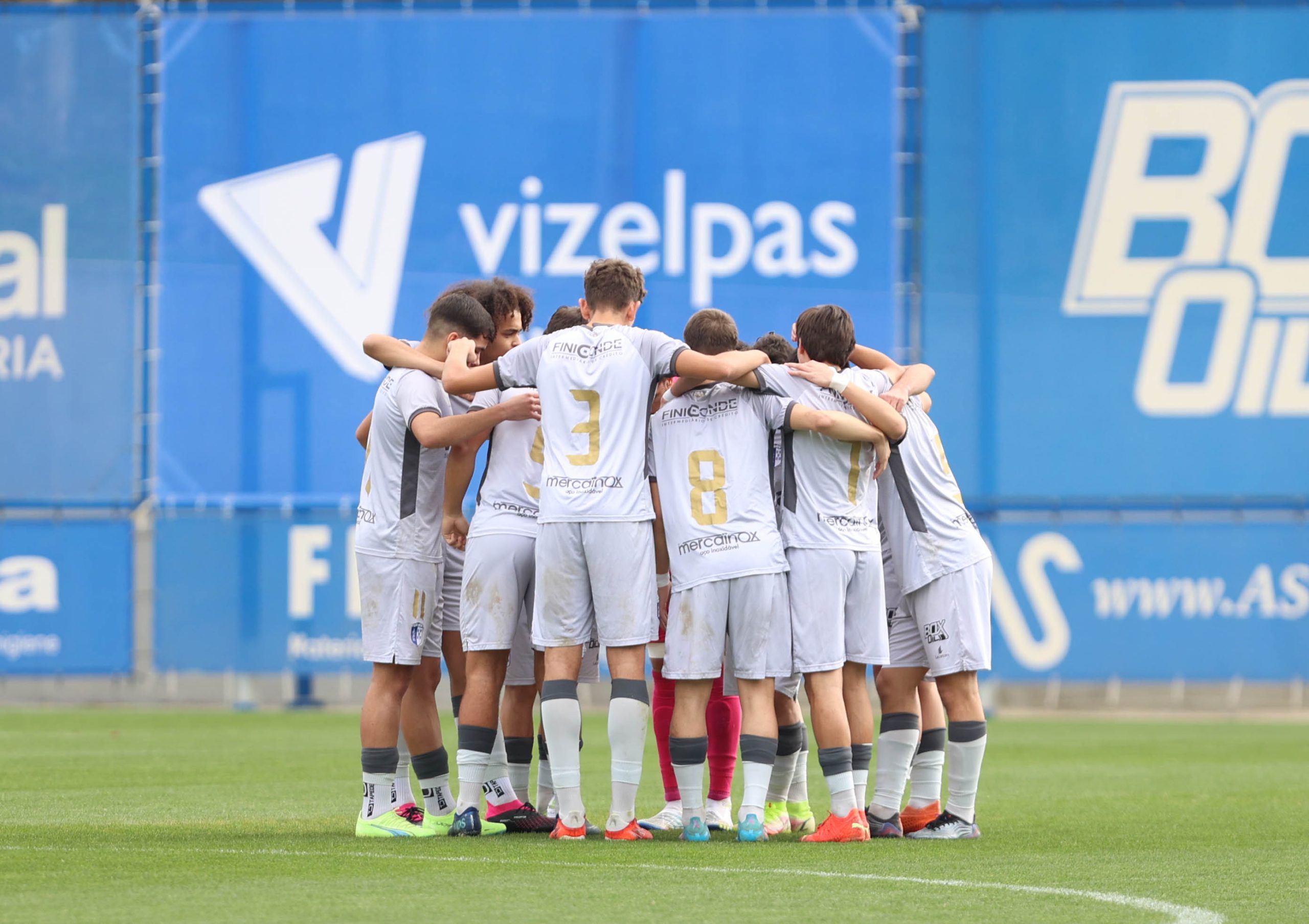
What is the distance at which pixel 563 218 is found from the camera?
15.6 meters

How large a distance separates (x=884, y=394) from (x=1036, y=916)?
2.49 metres

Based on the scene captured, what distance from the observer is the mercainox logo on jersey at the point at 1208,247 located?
15.3 metres

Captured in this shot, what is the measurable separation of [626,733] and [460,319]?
171cm

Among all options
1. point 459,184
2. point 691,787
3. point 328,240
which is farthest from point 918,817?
point 328,240

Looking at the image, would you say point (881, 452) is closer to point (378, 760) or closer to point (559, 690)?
point (559, 690)

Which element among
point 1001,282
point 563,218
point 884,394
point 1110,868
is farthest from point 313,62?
point 1110,868

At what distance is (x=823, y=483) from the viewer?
6.52 meters

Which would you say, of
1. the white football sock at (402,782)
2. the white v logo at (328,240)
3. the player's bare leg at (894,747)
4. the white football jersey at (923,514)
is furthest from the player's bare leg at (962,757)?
the white v logo at (328,240)

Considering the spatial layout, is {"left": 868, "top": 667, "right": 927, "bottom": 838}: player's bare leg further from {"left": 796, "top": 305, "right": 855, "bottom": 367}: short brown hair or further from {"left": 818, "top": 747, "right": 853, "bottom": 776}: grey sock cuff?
{"left": 796, "top": 305, "right": 855, "bottom": 367}: short brown hair

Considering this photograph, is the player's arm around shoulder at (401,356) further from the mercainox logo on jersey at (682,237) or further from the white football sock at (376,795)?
the mercainox logo on jersey at (682,237)

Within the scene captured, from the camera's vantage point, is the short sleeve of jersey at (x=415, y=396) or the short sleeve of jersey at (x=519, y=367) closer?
the short sleeve of jersey at (x=519, y=367)

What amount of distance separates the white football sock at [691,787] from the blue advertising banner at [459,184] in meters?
9.49

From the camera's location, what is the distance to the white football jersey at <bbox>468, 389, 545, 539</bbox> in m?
6.54

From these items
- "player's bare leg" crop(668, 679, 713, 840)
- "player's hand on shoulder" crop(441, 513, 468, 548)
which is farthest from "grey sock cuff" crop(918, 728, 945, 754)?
"player's hand on shoulder" crop(441, 513, 468, 548)
